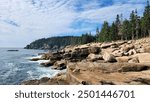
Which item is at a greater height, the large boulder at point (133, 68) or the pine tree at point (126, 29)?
the pine tree at point (126, 29)

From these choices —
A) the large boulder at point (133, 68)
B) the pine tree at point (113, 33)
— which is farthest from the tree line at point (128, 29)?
the large boulder at point (133, 68)

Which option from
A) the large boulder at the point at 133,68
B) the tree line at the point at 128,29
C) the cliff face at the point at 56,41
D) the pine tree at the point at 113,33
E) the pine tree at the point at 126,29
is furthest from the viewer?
the pine tree at the point at 113,33

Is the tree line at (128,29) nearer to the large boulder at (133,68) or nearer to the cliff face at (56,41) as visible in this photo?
the cliff face at (56,41)

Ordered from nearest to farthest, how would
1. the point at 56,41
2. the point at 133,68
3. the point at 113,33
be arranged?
1. the point at 133,68
2. the point at 56,41
3. the point at 113,33

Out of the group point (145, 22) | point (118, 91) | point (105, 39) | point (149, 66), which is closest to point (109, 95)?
point (118, 91)

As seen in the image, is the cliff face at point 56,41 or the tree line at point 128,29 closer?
the cliff face at point 56,41

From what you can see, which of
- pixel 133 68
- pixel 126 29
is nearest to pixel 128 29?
pixel 126 29

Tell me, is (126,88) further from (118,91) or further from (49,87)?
(49,87)

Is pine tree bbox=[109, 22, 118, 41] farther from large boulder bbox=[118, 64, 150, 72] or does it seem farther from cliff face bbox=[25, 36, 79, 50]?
large boulder bbox=[118, 64, 150, 72]

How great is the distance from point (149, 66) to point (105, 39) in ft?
102

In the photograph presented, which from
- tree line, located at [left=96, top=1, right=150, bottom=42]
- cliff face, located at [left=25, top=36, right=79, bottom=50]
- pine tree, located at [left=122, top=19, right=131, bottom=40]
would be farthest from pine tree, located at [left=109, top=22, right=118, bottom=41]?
cliff face, located at [left=25, top=36, right=79, bottom=50]

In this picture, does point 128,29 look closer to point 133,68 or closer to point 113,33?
point 113,33

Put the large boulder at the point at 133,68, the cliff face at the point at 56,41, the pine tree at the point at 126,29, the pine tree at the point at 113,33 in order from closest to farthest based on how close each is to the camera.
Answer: the large boulder at the point at 133,68, the cliff face at the point at 56,41, the pine tree at the point at 126,29, the pine tree at the point at 113,33

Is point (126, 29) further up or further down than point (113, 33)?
further up
